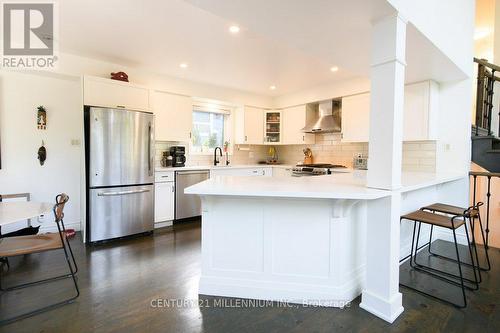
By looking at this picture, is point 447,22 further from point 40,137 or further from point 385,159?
point 40,137

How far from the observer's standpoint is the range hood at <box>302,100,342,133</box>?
464 centimetres

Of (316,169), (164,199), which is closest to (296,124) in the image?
(316,169)

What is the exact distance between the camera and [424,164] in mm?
3469

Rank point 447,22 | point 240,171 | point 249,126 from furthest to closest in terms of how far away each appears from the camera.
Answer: point 249,126
point 240,171
point 447,22

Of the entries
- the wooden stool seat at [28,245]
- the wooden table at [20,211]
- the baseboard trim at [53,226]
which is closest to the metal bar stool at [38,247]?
the wooden stool seat at [28,245]

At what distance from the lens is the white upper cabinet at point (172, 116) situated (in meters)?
4.10

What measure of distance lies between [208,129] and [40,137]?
2.70 meters

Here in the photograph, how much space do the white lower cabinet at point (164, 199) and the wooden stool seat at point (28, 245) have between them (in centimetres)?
170

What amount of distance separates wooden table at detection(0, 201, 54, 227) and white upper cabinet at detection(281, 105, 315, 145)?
422cm

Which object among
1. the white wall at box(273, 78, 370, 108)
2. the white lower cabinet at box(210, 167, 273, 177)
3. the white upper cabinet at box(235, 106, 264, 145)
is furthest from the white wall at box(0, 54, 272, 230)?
the white wall at box(273, 78, 370, 108)

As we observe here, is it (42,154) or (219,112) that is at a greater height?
(219,112)

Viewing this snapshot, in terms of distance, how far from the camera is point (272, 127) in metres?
5.70

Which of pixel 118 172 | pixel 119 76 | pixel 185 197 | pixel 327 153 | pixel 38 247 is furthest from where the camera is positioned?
pixel 327 153

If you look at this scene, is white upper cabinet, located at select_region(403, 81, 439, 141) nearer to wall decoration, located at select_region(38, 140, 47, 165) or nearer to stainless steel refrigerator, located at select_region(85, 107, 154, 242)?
stainless steel refrigerator, located at select_region(85, 107, 154, 242)
